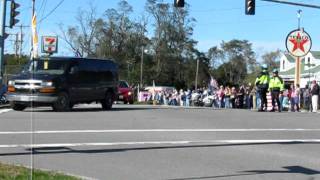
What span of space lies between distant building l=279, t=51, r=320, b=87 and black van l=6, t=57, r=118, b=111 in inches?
1578

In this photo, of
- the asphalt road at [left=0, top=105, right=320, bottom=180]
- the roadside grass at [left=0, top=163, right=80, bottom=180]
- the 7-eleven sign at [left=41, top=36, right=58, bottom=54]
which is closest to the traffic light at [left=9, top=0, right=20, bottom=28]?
the 7-eleven sign at [left=41, top=36, right=58, bottom=54]

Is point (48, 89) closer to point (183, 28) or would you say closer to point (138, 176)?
point (138, 176)

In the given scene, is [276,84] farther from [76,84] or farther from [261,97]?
[76,84]

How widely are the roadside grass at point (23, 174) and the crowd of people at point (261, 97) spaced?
17851mm

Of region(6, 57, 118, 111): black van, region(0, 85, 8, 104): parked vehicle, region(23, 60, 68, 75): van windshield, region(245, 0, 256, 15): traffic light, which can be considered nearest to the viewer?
region(6, 57, 118, 111): black van

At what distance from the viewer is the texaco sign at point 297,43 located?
1228 inches

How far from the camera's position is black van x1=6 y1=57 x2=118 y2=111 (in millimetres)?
23172

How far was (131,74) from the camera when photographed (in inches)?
3494

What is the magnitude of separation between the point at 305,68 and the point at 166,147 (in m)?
67.5

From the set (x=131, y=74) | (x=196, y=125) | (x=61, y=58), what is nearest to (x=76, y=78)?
(x=61, y=58)

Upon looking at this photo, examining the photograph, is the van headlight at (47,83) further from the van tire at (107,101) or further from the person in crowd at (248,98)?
the person in crowd at (248,98)

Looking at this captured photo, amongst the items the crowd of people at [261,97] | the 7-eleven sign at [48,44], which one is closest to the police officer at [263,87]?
the crowd of people at [261,97]

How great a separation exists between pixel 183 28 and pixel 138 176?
8538 cm

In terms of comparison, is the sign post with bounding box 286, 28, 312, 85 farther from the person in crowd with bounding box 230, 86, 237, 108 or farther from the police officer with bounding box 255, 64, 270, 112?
the person in crowd with bounding box 230, 86, 237, 108
